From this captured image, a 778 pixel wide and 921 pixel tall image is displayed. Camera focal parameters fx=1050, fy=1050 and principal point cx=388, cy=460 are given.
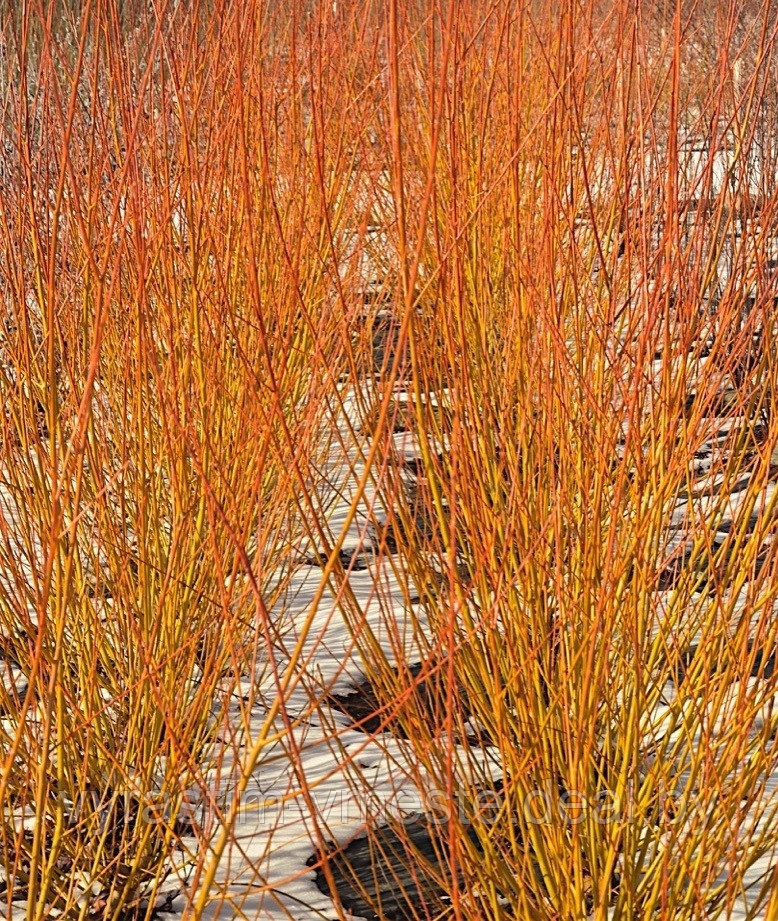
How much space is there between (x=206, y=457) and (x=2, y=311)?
0.34 metres

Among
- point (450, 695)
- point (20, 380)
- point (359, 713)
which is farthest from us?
point (359, 713)

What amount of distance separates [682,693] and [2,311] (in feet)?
2.89

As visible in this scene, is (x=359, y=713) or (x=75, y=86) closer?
(x=75, y=86)

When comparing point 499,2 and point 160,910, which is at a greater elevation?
point 499,2

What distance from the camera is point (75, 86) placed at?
2.58 ft

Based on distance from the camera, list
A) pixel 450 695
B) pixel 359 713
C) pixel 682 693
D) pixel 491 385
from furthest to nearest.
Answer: pixel 359 713, pixel 491 385, pixel 682 693, pixel 450 695

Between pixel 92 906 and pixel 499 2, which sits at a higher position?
pixel 499 2

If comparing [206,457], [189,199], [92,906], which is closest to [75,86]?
[189,199]

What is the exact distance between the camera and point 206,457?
1.12 m

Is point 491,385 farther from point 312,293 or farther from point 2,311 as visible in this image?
point 2,311

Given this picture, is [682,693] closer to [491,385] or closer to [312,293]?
[491,385]

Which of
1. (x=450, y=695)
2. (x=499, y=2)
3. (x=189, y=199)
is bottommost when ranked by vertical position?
(x=450, y=695)

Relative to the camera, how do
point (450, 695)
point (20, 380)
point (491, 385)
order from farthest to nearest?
point (491, 385)
point (20, 380)
point (450, 695)

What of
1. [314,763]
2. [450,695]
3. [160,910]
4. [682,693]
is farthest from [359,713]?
[450,695]
